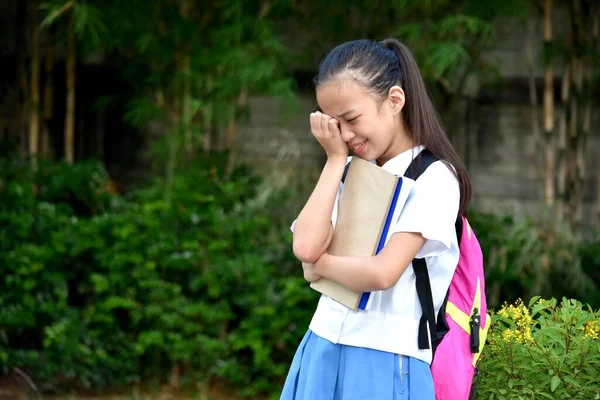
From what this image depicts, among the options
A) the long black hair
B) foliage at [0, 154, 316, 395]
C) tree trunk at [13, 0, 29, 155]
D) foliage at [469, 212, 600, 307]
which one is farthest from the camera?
tree trunk at [13, 0, 29, 155]

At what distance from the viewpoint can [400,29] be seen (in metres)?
5.33

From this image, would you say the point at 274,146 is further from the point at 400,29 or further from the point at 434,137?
the point at 434,137

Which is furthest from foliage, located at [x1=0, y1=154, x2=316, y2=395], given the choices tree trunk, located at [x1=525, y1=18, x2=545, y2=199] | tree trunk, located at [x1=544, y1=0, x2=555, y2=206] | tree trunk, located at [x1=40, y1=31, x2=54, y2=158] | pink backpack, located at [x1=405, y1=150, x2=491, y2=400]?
pink backpack, located at [x1=405, y1=150, x2=491, y2=400]

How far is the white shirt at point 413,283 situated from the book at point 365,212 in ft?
0.07

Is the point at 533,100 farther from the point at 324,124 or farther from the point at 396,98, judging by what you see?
the point at 324,124

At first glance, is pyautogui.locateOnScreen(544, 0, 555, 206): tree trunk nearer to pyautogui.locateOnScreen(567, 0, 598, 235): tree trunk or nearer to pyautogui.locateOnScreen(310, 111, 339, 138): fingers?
pyautogui.locateOnScreen(567, 0, 598, 235): tree trunk

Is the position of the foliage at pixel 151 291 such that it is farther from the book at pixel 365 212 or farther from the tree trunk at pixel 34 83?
the book at pixel 365 212

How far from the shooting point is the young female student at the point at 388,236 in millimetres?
1930

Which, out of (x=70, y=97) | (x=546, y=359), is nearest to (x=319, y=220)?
(x=546, y=359)

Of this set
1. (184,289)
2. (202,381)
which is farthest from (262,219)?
(202,381)

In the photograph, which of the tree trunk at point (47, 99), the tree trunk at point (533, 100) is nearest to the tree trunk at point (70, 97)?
the tree trunk at point (47, 99)

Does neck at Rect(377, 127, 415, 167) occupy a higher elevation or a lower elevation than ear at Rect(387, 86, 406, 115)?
lower

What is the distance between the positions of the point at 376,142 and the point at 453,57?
3.19 meters

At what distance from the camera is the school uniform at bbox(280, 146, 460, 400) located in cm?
194
